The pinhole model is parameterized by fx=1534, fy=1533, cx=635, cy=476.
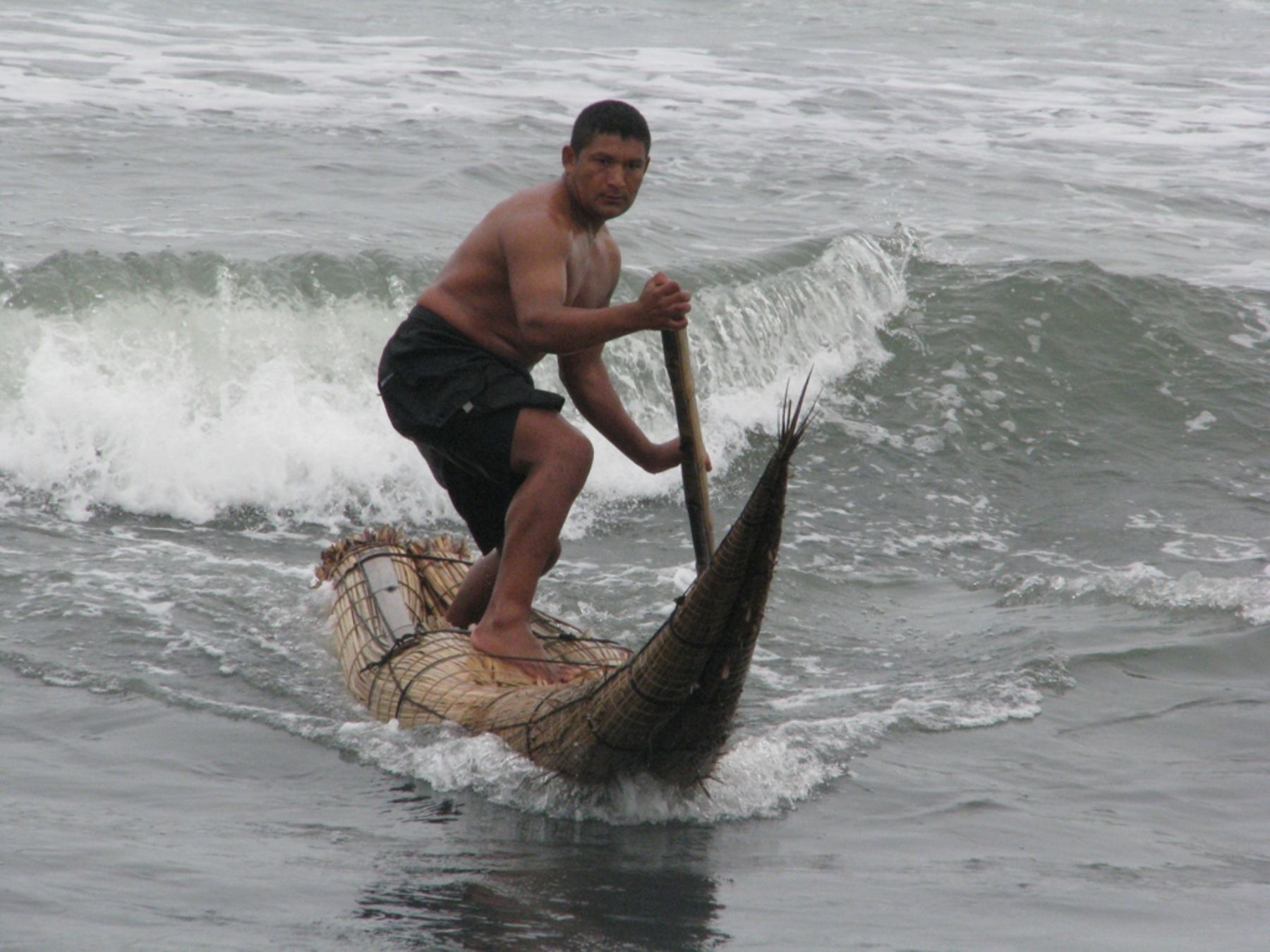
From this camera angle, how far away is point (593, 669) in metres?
4.92

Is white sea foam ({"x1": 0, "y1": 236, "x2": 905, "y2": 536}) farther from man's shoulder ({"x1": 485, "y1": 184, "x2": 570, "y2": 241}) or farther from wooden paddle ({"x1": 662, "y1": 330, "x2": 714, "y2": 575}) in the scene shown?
wooden paddle ({"x1": 662, "y1": 330, "x2": 714, "y2": 575})

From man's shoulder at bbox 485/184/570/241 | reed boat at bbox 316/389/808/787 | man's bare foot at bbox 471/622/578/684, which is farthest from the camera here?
man's bare foot at bbox 471/622/578/684

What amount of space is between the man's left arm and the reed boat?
19.3 inches

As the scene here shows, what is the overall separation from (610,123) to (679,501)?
4.29m

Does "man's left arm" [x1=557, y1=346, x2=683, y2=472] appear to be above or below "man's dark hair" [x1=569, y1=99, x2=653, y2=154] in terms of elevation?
below

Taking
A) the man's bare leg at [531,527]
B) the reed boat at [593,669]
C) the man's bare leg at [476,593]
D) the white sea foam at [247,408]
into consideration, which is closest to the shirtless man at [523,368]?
the man's bare leg at [531,527]

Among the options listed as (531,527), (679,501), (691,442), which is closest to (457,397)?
(531,527)

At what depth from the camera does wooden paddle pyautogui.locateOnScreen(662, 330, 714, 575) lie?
154 inches

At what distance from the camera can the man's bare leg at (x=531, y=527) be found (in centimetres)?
467

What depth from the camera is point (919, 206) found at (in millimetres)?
13875

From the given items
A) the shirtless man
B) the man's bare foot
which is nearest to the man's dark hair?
the shirtless man

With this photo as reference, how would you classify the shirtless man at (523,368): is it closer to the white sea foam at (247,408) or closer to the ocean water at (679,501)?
the ocean water at (679,501)

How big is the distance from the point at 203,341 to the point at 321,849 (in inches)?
226

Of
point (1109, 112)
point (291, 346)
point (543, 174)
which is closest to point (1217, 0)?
point (1109, 112)
